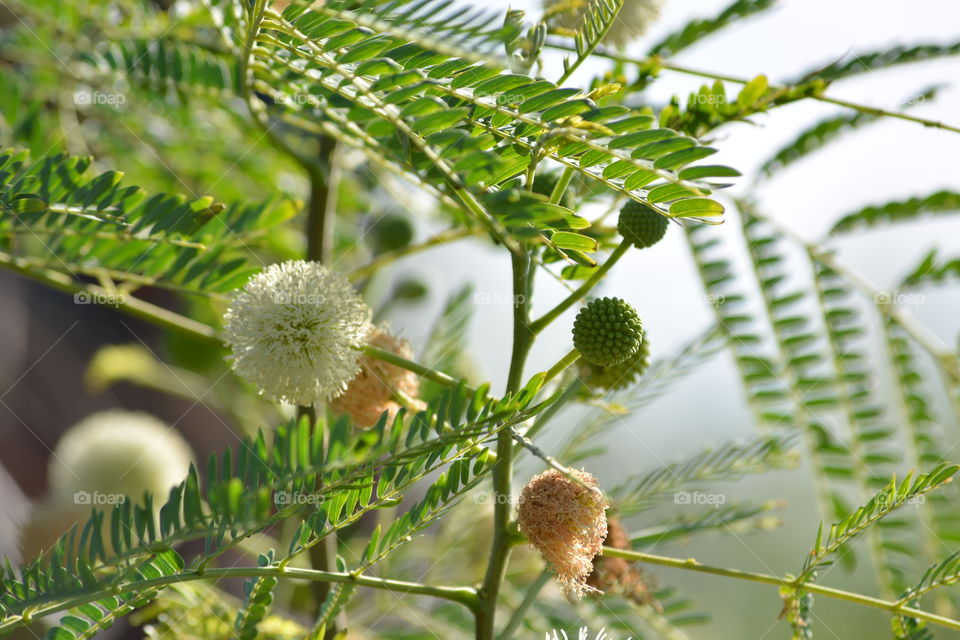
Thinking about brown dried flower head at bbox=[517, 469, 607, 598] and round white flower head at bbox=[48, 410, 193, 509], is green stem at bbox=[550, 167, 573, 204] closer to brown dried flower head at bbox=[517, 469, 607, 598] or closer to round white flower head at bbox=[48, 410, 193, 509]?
brown dried flower head at bbox=[517, 469, 607, 598]

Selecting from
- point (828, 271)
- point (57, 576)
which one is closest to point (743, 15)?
point (828, 271)

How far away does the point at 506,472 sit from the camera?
0.74 meters

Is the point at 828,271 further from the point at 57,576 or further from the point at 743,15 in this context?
the point at 57,576

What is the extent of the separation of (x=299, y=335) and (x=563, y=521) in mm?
341

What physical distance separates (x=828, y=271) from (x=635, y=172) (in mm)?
739

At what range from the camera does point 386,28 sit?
0.72 metres

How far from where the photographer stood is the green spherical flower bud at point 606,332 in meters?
0.73

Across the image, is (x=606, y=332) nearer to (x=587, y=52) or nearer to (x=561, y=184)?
(x=561, y=184)
